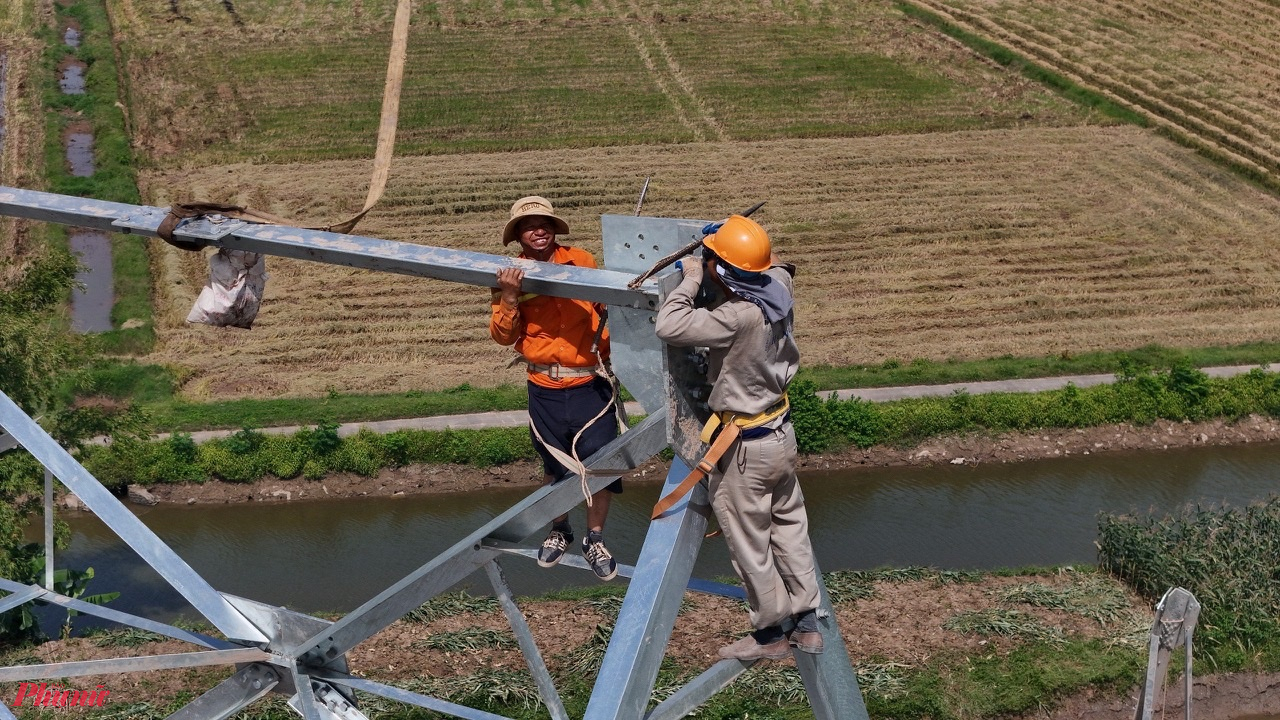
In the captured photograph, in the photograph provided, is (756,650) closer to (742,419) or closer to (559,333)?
(742,419)

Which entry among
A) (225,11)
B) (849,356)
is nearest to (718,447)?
(849,356)

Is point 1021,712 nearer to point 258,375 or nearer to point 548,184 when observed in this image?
point 258,375

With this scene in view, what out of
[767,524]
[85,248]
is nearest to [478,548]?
[767,524]

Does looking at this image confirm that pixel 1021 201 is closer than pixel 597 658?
No

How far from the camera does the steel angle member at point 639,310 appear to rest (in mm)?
5281

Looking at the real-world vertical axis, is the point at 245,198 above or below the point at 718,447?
below

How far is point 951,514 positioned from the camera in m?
15.6

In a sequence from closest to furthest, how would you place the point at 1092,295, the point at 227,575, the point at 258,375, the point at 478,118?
the point at 227,575 < the point at 258,375 < the point at 1092,295 < the point at 478,118

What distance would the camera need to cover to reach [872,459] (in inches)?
655

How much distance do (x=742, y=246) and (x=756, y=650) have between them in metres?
1.59

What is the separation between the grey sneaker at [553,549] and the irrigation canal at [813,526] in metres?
6.71

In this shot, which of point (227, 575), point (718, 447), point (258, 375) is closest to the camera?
point (718, 447)

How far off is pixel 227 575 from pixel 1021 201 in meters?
15.4

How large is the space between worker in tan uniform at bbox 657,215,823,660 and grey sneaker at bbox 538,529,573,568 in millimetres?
1465
